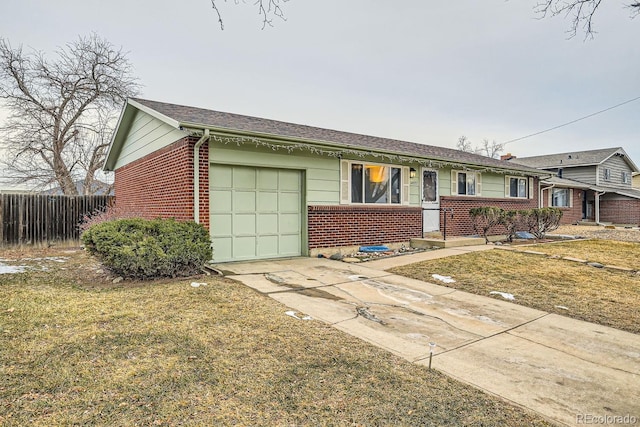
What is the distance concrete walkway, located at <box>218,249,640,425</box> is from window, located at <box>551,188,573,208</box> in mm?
23065

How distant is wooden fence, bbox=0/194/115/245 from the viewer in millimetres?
11039

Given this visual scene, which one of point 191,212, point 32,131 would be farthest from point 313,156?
point 32,131

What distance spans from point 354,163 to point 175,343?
732cm

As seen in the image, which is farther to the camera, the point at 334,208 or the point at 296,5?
the point at 334,208

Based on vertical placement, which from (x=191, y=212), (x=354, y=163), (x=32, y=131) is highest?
(x=32, y=131)

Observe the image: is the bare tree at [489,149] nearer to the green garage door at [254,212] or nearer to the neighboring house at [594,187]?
the neighboring house at [594,187]

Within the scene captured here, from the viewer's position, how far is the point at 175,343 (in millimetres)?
3484

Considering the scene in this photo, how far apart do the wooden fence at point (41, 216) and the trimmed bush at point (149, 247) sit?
23.4ft

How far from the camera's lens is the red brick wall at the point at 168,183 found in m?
7.30

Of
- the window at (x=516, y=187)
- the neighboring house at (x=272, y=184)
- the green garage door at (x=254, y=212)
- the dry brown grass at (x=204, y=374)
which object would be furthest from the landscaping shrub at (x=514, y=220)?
the dry brown grass at (x=204, y=374)

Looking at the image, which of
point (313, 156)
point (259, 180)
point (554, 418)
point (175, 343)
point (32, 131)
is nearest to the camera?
point (554, 418)

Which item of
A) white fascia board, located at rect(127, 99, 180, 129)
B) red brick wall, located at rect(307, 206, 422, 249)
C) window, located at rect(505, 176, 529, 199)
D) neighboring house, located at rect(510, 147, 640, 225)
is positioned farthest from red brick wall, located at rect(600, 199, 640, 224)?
white fascia board, located at rect(127, 99, 180, 129)

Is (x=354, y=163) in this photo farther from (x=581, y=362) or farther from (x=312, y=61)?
(x=581, y=362)

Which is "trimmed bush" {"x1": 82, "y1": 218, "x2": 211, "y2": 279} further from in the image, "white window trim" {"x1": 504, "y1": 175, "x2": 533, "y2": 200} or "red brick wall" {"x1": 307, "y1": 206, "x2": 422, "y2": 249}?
"white window trim" {"x1": 504, "y1": 175, "x2": 533, "y2": 200}
